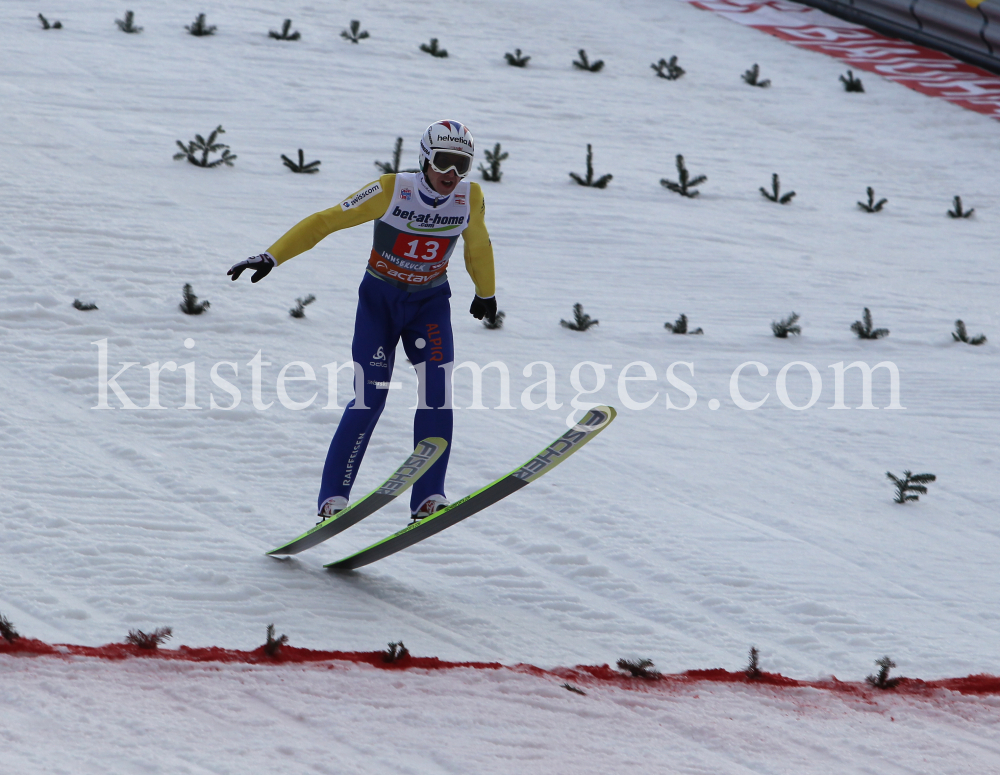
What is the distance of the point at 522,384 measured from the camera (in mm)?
7047

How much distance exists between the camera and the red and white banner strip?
1418 centimetres

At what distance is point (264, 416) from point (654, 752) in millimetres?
3404

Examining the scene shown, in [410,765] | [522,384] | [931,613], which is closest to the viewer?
[410,765]

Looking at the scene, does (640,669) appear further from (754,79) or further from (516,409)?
(754,79)

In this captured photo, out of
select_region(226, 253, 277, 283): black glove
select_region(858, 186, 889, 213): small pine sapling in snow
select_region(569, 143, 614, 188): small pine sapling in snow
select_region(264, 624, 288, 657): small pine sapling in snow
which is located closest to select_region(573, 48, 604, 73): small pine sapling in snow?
select_region(569, 143, 614, 188): small pine sapling in snow

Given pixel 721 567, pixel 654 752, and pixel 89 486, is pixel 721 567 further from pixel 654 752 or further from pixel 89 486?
pixel 89 486

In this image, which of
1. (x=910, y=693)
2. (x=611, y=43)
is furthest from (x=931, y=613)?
(x=611, y=43)

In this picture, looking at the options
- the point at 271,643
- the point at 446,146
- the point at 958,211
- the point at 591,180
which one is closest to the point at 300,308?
the point at 446,146

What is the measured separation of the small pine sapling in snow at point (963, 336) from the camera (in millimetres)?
7977

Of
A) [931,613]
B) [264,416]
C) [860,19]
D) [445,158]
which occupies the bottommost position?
[931,613]

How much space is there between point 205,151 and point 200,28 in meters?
4.23

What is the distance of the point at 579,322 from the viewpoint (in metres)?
7.74

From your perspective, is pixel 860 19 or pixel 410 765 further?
pixel 860 19

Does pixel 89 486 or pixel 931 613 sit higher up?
pixel 89 486
